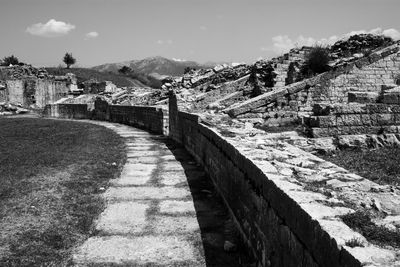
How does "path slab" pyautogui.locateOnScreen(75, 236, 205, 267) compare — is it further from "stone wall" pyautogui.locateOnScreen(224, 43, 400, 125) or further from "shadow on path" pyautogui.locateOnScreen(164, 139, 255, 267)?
"stone wall" pyautogui.locateOnScreen(224, 43, 400, 125)

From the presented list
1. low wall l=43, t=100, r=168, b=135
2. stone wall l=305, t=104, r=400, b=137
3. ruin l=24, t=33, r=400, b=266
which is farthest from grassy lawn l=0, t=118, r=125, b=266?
low wall l=43, t=100, r=168, b=135

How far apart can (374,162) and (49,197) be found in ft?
15.8

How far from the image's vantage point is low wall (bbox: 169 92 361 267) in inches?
89.4

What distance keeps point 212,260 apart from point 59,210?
2.51 m

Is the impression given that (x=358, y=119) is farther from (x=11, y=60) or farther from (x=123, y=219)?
(x=11, y=60)

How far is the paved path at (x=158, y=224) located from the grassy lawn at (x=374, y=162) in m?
1.91

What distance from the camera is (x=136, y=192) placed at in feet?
21.8

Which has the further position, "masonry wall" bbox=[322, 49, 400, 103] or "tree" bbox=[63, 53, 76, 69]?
"tree" bbox=[63, 53, 76, 69]

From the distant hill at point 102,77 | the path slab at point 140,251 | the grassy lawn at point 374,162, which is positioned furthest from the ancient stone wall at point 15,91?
the path slab at point 140,251

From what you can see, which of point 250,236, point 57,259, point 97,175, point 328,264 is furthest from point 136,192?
point 328,264

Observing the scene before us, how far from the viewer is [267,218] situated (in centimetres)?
339

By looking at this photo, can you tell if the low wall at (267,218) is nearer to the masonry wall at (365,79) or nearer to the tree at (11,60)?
the masonry wall at (365,79)

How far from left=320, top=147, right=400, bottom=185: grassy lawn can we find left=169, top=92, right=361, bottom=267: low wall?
1595 millimetres

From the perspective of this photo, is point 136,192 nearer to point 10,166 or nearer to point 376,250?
point 10,166
